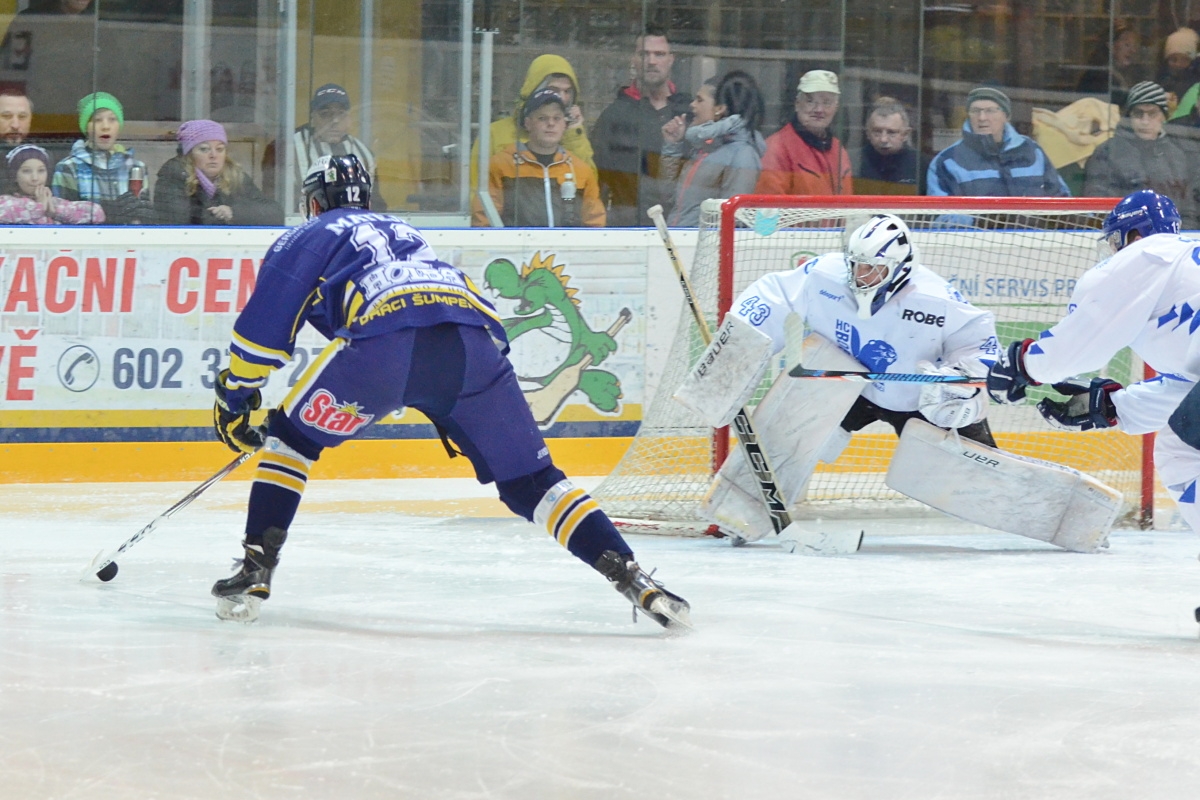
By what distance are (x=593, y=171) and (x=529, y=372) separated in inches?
32.6

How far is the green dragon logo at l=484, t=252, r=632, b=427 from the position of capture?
5441mm

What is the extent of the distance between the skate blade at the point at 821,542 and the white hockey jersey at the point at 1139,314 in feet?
3.39

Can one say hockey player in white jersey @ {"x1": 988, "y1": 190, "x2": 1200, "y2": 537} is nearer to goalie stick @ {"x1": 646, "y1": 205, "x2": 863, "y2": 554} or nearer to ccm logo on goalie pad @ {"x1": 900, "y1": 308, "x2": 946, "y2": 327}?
ccm logo on goalie pad @ {"x1": 900, "y1": 308, "x2": 946, "y2": 327}

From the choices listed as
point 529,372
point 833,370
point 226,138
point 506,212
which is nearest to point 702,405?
point 833,370

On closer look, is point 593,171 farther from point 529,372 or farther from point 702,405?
point 702,405

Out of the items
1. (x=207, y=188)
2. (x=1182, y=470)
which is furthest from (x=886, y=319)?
(x=207, y=188)

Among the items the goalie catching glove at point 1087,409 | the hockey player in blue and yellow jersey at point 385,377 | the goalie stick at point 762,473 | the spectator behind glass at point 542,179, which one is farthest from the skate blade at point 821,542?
the spectator behind glass at point 542,179

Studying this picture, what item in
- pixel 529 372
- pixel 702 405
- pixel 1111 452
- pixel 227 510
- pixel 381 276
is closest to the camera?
pixel 381 276

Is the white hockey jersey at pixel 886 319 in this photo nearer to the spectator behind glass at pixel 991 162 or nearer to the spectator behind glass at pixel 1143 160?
the spectator behind glass at pixel 991 162

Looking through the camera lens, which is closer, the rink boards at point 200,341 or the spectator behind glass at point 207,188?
the rink boards at point 200,341

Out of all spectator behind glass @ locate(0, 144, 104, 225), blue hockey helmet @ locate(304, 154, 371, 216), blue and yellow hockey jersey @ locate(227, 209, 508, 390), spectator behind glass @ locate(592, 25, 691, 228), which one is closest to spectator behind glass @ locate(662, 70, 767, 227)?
spectator behind glass @ locate(592, 25, 691, 228)

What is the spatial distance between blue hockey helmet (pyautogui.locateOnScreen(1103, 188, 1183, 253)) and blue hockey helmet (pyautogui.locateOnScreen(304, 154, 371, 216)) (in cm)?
155

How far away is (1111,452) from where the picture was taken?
5.10 metres

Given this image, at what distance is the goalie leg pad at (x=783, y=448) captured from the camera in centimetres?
428
